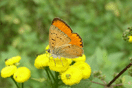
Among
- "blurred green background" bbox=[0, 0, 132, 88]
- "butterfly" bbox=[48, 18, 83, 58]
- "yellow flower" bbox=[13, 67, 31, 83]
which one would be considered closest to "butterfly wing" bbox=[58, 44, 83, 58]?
"butterfly" bbox=[48, 18, 83, 58]

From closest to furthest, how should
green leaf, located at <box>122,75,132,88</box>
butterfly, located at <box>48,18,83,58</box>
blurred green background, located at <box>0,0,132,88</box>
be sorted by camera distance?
green leaf, located at <box>122,75,132,88</box> < butterfly, located at <box>48,18,83,58</box> < blurred green background, located at <box>0,0,132,88</box>

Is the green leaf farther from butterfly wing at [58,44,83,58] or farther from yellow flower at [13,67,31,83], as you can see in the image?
yellow flower at [13,67,31,83]

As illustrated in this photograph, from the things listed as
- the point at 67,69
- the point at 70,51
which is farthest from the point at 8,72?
the point at 70,51

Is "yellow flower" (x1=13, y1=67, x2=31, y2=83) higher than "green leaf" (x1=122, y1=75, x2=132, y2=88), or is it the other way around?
"yellow flower" (x1=13, y1=67, x2=31, y2=83)

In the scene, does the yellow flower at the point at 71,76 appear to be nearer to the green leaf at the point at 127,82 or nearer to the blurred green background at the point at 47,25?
the green leaf at the point at 127,82

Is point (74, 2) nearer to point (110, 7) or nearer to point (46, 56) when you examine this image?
point (110, 7)

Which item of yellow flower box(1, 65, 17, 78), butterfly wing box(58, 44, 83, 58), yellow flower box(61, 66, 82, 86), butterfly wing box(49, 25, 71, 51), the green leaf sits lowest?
the green leaf

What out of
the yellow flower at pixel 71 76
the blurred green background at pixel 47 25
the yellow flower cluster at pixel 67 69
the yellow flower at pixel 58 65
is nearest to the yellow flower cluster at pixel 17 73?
the yellow flower cluster at pixel 67 69
